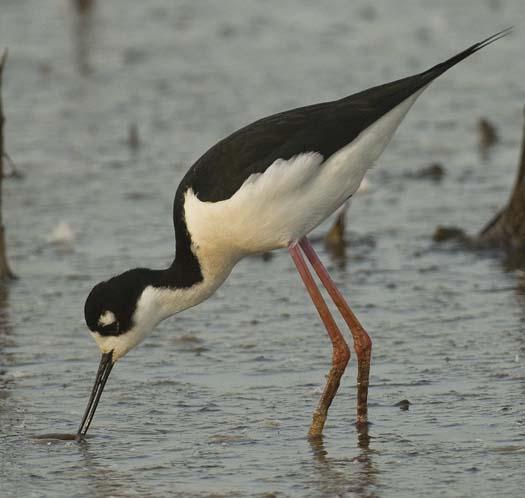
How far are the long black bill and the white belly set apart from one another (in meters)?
0.57

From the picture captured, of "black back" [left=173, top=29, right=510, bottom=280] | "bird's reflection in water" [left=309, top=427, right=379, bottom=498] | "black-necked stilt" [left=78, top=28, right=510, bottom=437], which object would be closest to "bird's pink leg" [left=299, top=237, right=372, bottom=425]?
"black-necked stilt" [left=78, top=28, right=510, bottom=437]

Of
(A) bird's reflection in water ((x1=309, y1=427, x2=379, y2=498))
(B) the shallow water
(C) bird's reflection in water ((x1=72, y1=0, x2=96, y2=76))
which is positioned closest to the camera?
(A) bird's reflection in water ((x1=309, y1=427, x2=379, y2=498))

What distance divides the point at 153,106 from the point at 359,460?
24.9 ft

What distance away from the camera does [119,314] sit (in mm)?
5949

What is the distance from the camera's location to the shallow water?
18.1ft

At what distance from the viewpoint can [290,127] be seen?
6.07 meters

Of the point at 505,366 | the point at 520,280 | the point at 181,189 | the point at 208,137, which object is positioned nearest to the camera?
the point at 181,189

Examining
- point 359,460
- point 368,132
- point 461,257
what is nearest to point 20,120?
point 461,257

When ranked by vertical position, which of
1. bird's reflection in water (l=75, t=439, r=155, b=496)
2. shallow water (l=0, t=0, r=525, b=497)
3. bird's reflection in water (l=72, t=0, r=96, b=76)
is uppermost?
bird's reflection in water (l=75, t=439, r=155, b=496)

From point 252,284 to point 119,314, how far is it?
2.30m

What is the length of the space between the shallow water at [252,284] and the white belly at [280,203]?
70cm

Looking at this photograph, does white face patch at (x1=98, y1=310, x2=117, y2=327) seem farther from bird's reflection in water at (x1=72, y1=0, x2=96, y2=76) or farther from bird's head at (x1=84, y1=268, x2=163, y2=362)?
bird's reflection in water at (x1=72, y1=0, x2=96, y2=76)

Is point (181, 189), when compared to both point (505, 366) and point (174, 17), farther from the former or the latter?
point (174, 17)

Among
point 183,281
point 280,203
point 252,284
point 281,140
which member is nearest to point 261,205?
point 280,203
